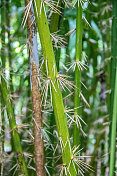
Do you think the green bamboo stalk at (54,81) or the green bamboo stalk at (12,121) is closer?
the green bamboo stalk at (54,81)

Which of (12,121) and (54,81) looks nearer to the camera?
(54,81)

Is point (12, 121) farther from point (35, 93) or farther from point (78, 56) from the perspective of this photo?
point (78, 56)

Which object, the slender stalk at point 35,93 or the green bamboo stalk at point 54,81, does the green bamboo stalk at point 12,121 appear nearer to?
the slender stalk at point 35,93

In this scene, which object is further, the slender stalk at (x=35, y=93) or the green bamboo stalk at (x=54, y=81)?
the slender stalk at (x=35, y=93)

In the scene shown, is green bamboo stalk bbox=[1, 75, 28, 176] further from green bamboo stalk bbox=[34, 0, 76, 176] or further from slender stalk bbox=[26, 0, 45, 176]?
green bamboo stalk bbox=[34, 0, 76, 176]

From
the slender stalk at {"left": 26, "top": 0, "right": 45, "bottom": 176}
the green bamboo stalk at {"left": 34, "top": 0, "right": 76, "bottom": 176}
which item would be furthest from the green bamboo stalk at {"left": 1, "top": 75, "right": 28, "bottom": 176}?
the green bamboo stalk at {"left": 34, "top": 0, "right": 76, "bottom": 176}

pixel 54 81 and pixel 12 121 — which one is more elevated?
pixel 54 81

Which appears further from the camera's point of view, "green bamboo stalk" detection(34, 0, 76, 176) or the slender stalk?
the slender stalk

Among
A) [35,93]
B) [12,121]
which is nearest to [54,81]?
[35,93]

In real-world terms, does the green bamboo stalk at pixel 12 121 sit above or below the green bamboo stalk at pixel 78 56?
below

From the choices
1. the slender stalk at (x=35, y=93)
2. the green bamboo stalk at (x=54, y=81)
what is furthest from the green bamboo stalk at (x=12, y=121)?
the green bamboo stalk at (x=54, y=81)
